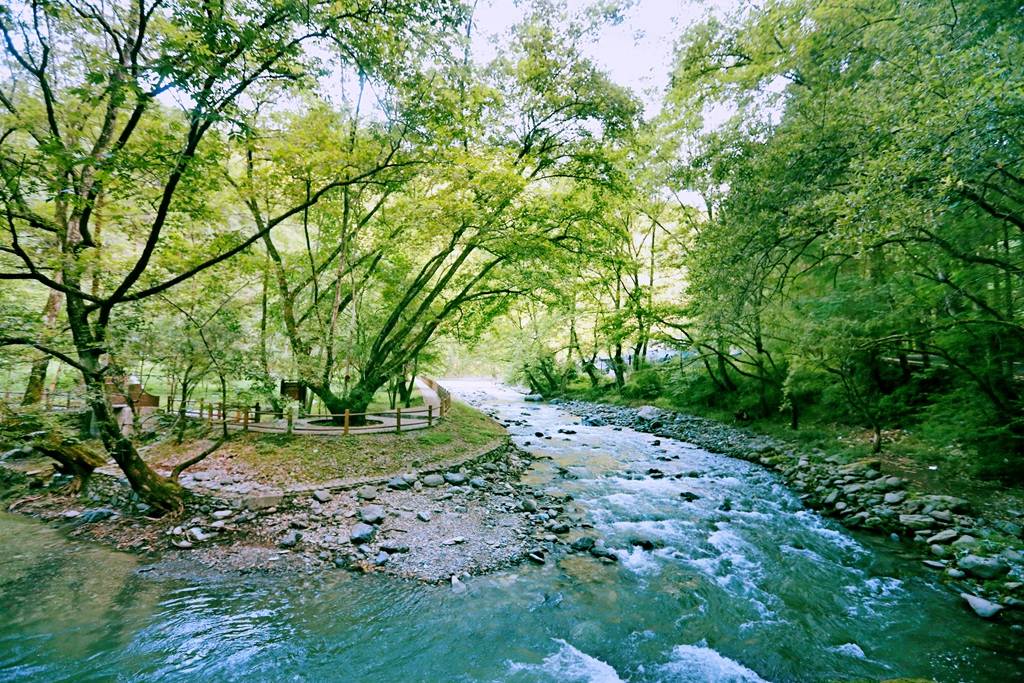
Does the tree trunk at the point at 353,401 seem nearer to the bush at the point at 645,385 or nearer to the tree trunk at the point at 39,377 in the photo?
the tree trunk at the point at 39,377

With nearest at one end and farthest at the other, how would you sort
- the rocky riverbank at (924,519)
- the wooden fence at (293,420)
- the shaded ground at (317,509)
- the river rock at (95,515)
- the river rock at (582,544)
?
the rocky riverbank at (924,519) → the shaded ground at (317,509) → the river rock at (582,544) → the river rock at (95,515) → the wooden fence at (293,420)

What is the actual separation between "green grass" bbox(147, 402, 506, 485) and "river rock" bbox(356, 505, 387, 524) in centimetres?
173

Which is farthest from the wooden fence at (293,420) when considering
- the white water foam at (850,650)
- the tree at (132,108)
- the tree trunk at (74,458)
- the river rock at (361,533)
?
the white water foam at (850,650)

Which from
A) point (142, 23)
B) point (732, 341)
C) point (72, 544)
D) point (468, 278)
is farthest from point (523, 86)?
point (72, 544)

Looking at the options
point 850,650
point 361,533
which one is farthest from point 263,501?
point 850,650

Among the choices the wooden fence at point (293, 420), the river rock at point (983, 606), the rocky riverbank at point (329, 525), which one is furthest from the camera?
the wooden fence at point (293, 420)

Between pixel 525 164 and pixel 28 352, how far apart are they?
1078 centimetres

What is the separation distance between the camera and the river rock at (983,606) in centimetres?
505

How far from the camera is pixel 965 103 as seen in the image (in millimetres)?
4633

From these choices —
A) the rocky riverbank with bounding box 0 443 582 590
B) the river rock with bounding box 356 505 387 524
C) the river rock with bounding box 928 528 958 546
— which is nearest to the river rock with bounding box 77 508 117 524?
the rocky riverbank with bounding box 0 443 582 590

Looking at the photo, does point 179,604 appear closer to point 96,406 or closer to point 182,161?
point 96,406

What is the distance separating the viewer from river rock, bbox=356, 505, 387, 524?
7.34 meters

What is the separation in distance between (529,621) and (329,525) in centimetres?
400

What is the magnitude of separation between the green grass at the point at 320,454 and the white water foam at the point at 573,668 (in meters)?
6.03
